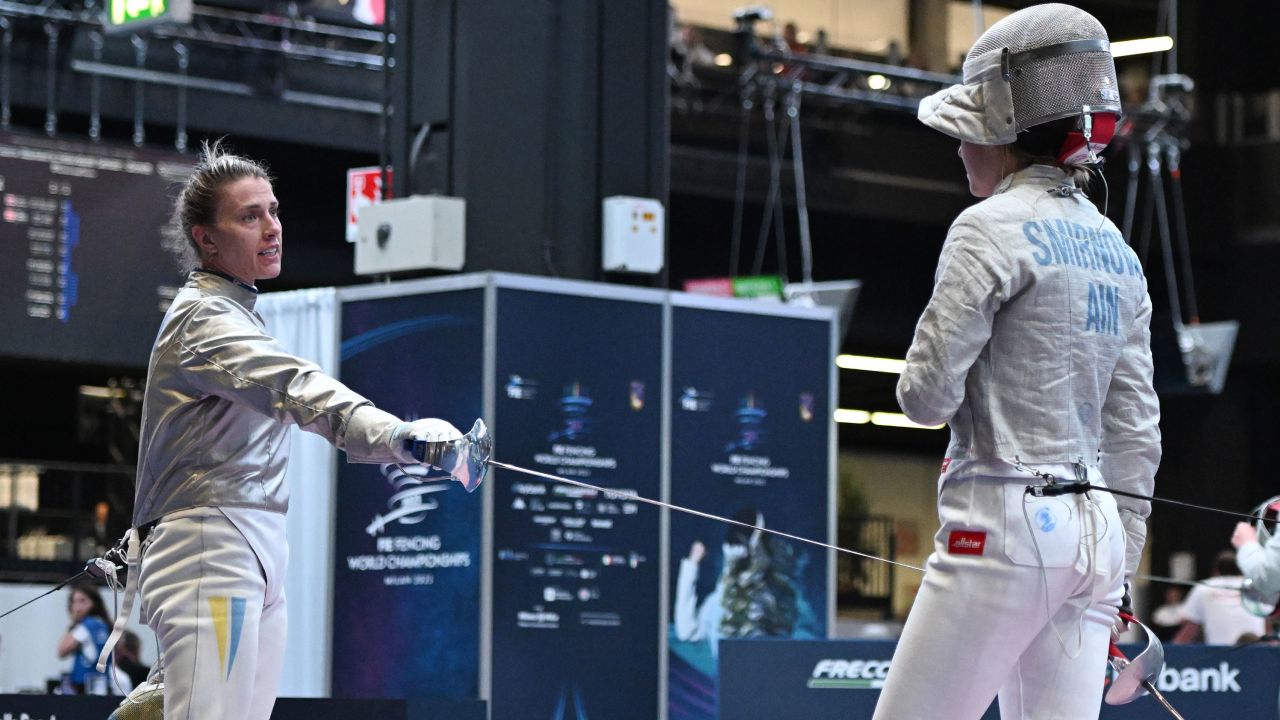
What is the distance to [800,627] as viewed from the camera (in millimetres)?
7309

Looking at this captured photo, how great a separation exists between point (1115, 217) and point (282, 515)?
1365 centimetres

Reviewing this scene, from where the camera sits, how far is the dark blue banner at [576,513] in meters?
6.20

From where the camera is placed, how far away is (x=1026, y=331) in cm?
295

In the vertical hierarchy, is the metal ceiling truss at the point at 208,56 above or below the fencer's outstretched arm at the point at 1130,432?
above

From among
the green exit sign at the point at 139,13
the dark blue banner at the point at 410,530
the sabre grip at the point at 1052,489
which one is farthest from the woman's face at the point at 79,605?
the sabre grip at the point at 1052,489

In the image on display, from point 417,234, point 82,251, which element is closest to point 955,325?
point 417,234

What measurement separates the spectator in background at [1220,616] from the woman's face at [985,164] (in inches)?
257

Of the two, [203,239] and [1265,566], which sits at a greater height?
[203,239]

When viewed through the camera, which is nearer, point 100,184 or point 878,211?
point 100,184

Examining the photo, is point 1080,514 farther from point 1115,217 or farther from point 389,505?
point 1115,217

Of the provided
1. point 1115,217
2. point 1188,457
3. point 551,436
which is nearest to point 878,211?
point 1115,217

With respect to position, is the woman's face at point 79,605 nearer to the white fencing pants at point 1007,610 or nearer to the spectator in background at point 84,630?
the spectator in background at point 84,630

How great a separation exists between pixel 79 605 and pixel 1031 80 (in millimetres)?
6923

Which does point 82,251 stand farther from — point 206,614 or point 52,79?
point 206,614
